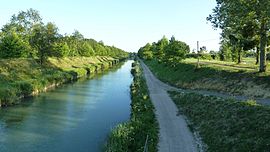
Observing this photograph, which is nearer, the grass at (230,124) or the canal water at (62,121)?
the grass at (230,124)

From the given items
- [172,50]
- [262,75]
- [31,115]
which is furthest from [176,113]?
[172,50]

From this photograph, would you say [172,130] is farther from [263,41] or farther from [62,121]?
[263,41]

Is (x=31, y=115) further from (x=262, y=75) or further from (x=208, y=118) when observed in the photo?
(x=262, y=75)

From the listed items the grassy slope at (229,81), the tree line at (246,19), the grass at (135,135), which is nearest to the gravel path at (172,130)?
the grass at (135,135)

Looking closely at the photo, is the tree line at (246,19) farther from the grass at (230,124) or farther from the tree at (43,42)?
the tree at (43,42)

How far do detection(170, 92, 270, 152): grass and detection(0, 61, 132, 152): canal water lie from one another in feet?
31.4

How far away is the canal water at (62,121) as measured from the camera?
30.7m

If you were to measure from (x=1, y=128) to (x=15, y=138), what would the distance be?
4.85 m

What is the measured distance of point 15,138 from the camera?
107 feet

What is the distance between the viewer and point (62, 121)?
40.9 meters

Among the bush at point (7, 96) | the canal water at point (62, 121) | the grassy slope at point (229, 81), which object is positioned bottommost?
the canal water at point (62, 121)

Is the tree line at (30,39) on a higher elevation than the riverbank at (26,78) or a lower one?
higher

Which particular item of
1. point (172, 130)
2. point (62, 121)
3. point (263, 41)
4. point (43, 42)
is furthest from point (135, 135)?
point (43, 42)

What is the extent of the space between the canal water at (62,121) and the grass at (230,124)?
9575 millimetres
